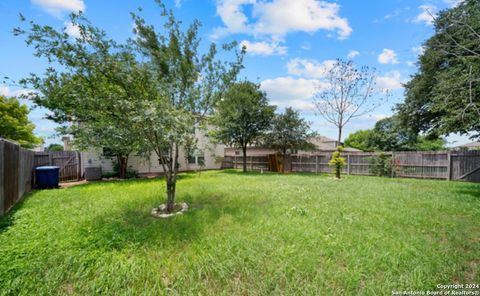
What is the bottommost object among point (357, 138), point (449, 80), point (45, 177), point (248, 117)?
point (45, 177)

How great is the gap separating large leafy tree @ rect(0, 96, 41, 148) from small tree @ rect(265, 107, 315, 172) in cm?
1833

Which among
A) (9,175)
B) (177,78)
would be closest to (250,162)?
(177,78)

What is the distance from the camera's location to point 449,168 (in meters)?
11.1

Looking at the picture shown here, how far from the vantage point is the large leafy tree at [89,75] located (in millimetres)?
4156

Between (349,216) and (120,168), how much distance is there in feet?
38.9

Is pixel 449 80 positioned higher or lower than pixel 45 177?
higher

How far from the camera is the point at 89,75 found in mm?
4434

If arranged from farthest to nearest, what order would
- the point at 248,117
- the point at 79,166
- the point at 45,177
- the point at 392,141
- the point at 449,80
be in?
1. the point at 392,141
2. the point at 248,117
3. the point at 79,166
4. the point at 45,177
5. the point at 449,80

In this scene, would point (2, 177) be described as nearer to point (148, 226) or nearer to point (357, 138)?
point (148, 226)

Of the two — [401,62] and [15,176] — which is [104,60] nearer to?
[15,176]

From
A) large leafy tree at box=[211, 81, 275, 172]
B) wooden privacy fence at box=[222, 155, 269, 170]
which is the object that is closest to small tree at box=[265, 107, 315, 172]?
large leafy tree at box=[211, 81, 275, 172]

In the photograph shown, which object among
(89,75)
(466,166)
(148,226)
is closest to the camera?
(148,226)

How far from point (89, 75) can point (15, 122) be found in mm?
18723

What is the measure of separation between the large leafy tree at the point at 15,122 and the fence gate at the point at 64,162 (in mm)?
8204
